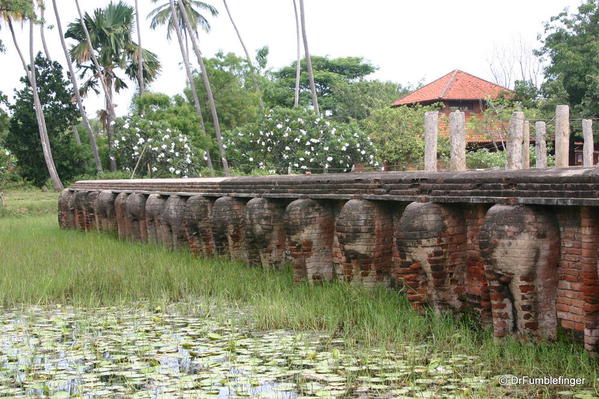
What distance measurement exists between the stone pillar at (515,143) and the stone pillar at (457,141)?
783 mm

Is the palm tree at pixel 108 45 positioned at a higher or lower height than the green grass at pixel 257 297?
higher

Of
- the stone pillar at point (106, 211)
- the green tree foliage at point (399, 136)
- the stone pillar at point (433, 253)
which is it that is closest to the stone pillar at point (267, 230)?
the stone pillar at point (433, 253)

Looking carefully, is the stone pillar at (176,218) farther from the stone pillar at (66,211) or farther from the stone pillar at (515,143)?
the stone pillar at (66,211)

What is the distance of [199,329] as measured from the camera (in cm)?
590

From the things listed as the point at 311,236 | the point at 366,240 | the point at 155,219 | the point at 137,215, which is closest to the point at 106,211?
the point at 137,215

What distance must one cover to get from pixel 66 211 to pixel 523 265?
505 inches

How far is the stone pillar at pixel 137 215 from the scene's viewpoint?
11.7 m

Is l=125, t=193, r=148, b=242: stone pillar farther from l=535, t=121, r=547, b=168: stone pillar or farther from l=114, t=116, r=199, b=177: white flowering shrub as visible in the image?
l=114, t=116, r=199, b=177: white flowering shrub

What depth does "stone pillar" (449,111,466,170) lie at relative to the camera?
961 centimetres

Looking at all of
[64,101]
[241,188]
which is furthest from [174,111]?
[241,188]

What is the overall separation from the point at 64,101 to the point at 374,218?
2396 centimetres

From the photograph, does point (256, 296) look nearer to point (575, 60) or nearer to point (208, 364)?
point (208, 364)

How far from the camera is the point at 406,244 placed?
582 centimetres

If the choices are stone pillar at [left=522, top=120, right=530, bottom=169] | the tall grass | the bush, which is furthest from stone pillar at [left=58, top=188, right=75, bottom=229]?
the bush
